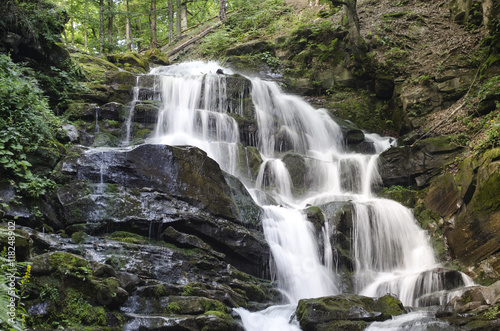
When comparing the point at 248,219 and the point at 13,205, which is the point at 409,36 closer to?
the point at 248,219

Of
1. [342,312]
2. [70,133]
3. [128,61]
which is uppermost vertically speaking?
[128,61]

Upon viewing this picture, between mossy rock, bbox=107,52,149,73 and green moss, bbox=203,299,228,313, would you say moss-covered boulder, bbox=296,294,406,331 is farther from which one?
mossy rock, bbox=107,52,149,73

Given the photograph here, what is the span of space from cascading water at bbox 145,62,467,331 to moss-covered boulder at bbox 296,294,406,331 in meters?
0.35

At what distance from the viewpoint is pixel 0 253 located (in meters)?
4.46

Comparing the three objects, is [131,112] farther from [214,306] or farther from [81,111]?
[214,306]

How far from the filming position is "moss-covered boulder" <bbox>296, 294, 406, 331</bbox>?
6.57m

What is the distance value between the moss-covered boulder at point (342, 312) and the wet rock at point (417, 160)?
6162mm

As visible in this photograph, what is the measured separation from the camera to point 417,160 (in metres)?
12.5

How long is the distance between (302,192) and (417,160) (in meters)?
3.91

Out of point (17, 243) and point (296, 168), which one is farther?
point (296, 168)

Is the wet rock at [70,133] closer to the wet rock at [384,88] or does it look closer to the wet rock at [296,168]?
the wet rock at [296,168]

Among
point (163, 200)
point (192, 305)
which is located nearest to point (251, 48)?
point (163, 200)

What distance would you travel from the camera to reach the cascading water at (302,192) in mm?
9188

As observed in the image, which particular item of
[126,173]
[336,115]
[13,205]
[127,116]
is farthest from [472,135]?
[13,205]
